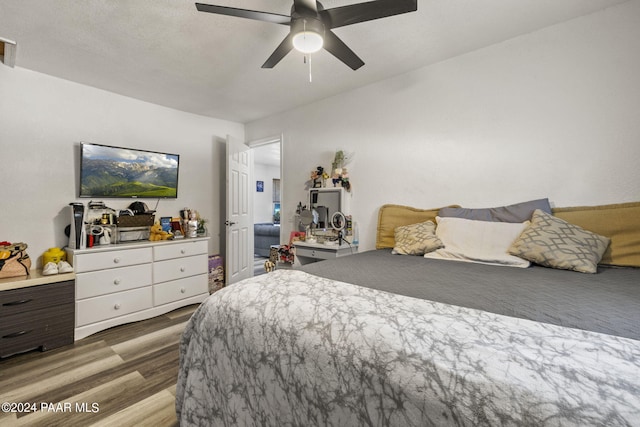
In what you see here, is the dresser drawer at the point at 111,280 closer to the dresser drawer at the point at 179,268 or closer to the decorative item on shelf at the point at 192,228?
the dresser drawer at the point at 179,268

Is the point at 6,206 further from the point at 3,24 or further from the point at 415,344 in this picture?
the point at 415,344

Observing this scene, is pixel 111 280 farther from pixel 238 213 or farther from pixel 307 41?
pixel 307 41

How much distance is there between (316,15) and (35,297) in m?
2.93

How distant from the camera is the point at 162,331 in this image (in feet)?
8.63

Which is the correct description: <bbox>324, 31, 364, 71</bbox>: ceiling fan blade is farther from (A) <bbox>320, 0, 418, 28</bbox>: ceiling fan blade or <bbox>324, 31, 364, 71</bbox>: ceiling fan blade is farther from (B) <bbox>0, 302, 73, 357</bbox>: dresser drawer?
(B) <bbox>0, 302, 73, 357</bbox>: dresser drawer

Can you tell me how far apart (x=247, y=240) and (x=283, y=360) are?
3423 mm

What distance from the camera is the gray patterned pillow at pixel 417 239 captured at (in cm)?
215

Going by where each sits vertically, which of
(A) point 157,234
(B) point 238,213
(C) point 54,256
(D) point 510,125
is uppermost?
(D) point 510,125

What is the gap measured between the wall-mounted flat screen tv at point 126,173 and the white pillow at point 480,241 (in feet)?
10.3

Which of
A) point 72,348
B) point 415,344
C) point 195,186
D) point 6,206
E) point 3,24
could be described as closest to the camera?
point 415,344

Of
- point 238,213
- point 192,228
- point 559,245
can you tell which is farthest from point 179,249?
point 559,245

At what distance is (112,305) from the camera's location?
268 centimetres

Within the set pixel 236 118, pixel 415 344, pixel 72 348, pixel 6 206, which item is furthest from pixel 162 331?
pixel 236 118

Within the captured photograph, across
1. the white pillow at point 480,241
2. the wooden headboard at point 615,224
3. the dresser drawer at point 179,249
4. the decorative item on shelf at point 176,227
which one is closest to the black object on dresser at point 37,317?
the dresser drawer at point 179,249
